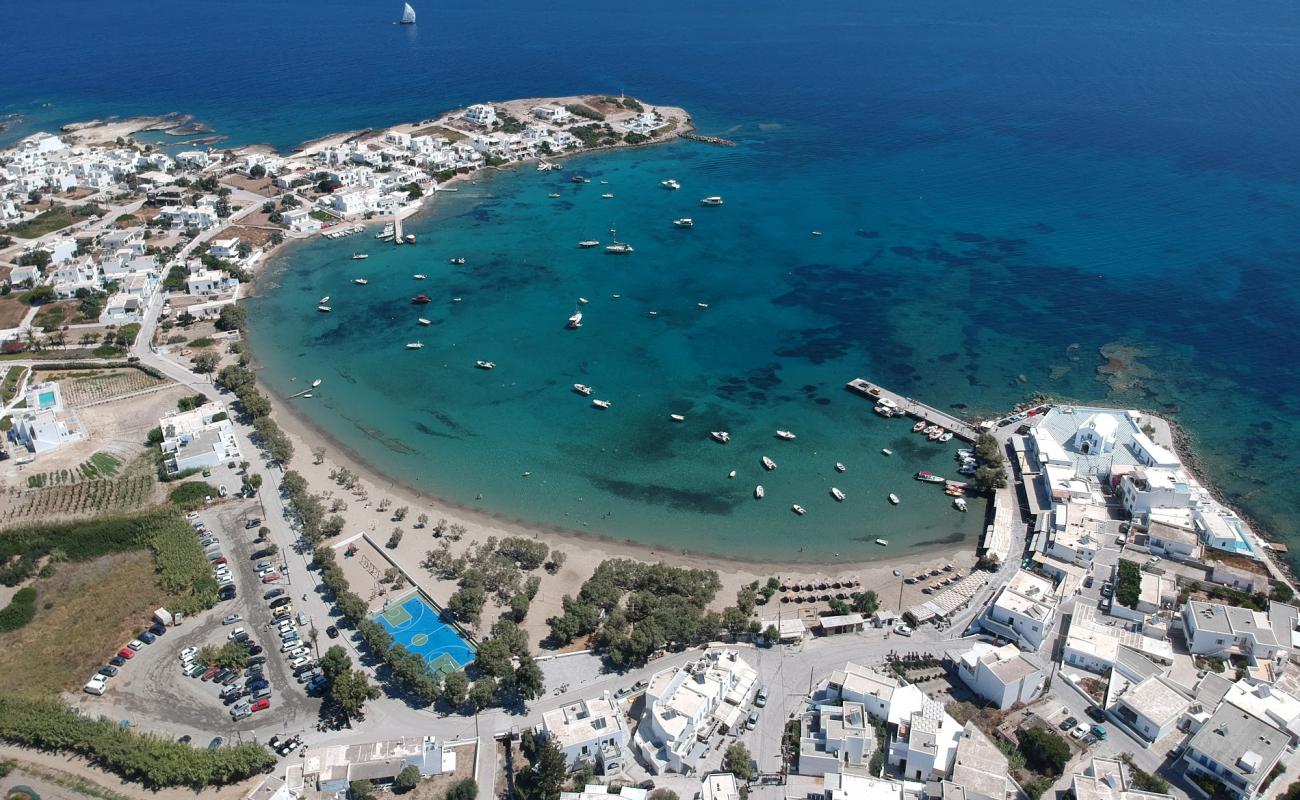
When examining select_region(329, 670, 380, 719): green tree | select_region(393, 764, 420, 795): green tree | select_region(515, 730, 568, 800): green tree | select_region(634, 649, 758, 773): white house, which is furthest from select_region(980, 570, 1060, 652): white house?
select_region(329, 670, 380, 719): green tree

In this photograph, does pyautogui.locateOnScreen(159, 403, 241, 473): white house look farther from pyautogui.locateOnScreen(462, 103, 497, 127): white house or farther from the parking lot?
pyautogui.locateOnScreen(462, 103, 497, 127): white house

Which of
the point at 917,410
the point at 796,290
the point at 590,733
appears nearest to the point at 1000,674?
the point at 590,733

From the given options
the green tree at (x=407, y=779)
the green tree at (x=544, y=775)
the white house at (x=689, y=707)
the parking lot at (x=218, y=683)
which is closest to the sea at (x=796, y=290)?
the white house at (x=689, y=707)

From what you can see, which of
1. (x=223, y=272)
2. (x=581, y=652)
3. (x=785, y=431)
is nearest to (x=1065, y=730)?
(x=581, y=652)

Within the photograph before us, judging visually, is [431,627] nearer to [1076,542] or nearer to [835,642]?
[835,642]

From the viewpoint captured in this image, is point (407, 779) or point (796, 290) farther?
point (796, 290)

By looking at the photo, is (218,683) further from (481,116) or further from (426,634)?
(481,116)
